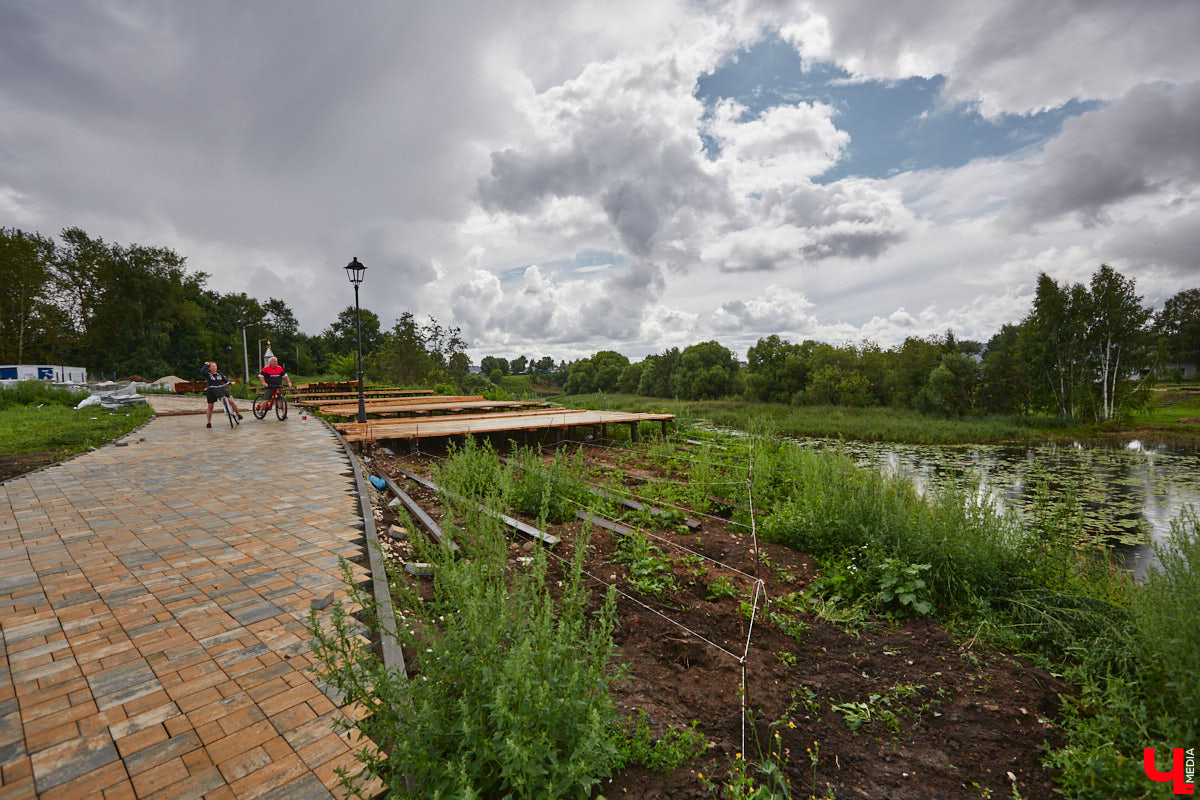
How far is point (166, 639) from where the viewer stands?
2.55 metres

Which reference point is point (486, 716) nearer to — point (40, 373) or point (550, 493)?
point (550, 493)

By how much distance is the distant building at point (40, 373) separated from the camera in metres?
22.8

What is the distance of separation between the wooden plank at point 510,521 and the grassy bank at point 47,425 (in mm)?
4599

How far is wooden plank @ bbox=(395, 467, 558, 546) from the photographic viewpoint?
10.7ft

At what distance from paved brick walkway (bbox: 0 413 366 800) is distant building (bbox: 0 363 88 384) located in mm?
25762

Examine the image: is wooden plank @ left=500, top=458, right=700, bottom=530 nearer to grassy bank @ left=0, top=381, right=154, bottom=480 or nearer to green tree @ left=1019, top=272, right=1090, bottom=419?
grassy bank @ left=0, top=381, right=154, bottom=480

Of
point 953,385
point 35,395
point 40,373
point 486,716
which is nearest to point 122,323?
point 40,373

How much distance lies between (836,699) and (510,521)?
260 centimetres

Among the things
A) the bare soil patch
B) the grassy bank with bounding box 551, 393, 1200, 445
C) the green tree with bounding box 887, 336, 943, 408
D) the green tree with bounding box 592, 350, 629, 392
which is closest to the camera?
the bare soil patch

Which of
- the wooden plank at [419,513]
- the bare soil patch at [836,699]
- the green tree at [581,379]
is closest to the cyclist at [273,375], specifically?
the wooden plank at [419,513]

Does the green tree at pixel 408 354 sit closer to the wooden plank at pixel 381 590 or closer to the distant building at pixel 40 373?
the distant building at pixel 40 373

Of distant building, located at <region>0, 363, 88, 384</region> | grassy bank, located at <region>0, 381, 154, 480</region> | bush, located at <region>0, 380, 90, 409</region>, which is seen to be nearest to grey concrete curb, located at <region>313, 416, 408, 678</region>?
grassy bank, located at <region>0, 381, 154, 480</region>

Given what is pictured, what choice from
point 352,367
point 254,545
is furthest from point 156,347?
point 254,545

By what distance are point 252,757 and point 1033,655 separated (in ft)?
12.8
